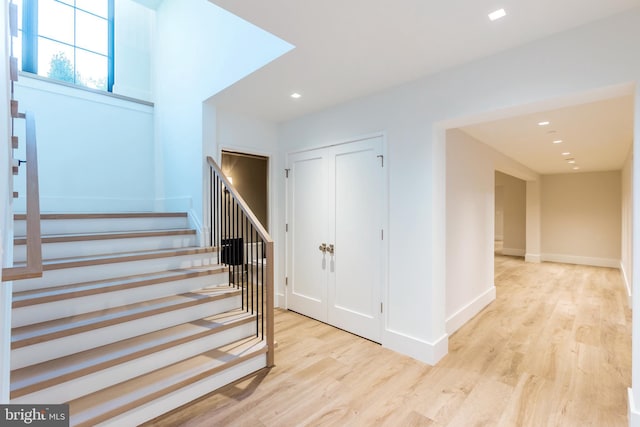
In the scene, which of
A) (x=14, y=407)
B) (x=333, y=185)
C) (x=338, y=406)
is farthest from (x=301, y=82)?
(x=14, y=407)

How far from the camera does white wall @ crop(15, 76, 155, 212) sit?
11.9 ft

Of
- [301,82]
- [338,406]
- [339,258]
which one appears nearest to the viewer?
[338,406]

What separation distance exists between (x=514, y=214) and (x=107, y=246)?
10.5 m

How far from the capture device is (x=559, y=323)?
Answer: 3740mm

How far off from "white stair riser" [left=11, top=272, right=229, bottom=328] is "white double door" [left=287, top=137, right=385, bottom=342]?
1295 mm

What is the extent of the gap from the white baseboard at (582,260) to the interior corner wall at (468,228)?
5.06m

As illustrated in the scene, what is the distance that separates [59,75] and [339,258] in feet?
14.6

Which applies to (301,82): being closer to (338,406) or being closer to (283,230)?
(283,230)

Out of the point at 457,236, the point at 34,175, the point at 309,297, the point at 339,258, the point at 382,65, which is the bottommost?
the point at 309,297

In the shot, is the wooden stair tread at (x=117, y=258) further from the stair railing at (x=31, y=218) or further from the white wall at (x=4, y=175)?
the white wall at (x=4, y=175)

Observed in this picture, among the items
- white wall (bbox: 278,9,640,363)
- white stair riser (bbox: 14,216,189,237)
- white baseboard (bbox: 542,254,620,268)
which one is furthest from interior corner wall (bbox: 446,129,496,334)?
white baseboard (bbox: 542,254,620,268)

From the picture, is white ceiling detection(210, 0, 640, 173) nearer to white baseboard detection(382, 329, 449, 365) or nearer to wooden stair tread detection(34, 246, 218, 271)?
wooden stair tread detection(34, 246, 218, 271)

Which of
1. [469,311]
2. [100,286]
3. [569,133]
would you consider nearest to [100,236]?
[100,286]

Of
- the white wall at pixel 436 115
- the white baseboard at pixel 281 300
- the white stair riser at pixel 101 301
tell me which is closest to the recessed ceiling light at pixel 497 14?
the white wall at pixel 436 115
